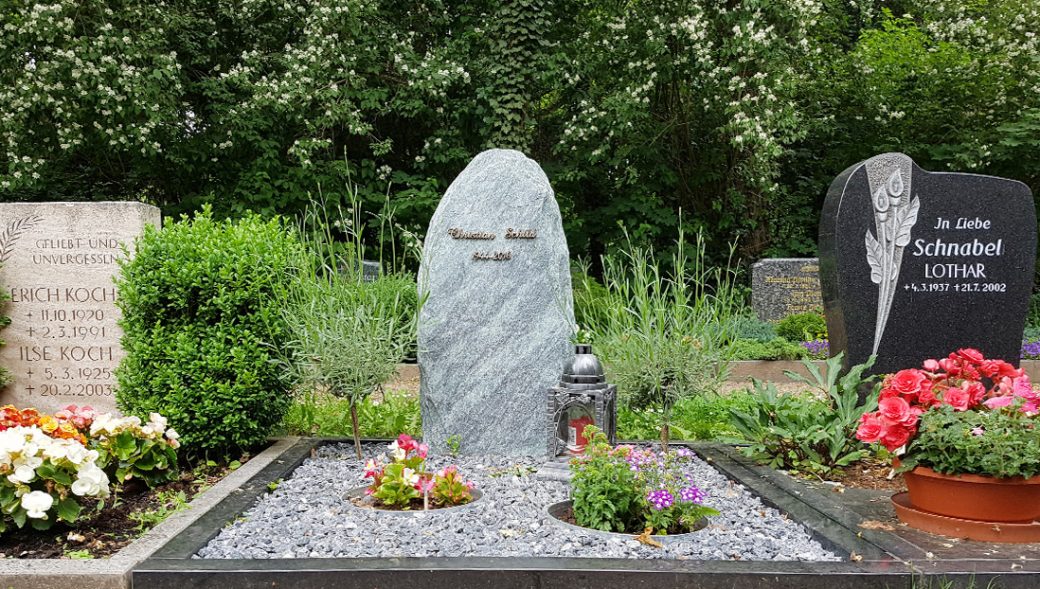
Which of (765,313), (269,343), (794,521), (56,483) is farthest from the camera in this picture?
(765,313)

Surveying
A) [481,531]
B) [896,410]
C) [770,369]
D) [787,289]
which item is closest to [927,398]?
[896,410]

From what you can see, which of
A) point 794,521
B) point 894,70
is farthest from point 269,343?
point 894,70

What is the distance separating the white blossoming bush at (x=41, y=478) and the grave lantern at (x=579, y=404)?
2207 millimetres

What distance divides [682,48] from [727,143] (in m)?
2.22

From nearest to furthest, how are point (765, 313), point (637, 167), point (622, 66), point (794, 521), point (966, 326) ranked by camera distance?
point (794, 521) < point (966, 326) < point (765, 313) < point (622, 66) < point (637, 167)

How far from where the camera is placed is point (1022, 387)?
3.34 m

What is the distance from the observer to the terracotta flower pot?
314cm

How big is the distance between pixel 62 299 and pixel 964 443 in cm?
588

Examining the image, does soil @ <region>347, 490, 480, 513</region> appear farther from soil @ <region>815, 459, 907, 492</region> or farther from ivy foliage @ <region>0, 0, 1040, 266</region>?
ivy foliage @ <region>0, 0, 1040, 266</region>

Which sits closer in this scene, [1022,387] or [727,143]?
[1022,387]

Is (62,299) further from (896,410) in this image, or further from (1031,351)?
(1031,351)

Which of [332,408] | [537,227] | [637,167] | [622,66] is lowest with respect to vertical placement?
[332,408]

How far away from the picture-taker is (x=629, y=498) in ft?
11.2

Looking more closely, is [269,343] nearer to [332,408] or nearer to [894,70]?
[332,408]
